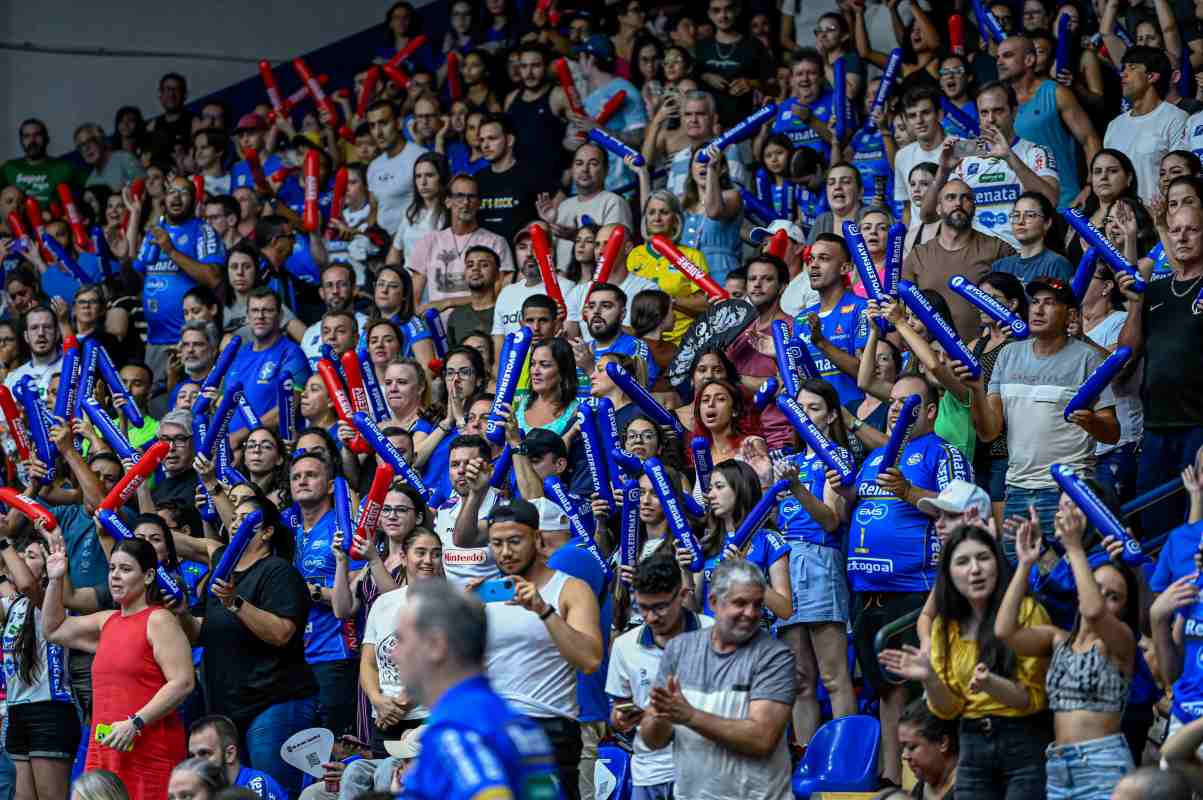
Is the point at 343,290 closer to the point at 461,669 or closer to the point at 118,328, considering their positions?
the point at 118,328

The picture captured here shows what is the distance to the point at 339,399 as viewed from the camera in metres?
9.25

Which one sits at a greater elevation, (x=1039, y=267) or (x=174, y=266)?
(x=174, y=266)

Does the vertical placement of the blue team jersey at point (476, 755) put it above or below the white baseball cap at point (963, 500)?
below

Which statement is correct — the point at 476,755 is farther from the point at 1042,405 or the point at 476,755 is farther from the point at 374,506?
the point at 1042,405

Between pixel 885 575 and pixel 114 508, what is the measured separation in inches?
142

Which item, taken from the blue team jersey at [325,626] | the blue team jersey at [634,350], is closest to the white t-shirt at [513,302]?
the blue team jersey at [634,350]

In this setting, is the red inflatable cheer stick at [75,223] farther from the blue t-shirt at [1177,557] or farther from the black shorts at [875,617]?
the blue t-shirt at [1177,557]

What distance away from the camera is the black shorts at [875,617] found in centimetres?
704

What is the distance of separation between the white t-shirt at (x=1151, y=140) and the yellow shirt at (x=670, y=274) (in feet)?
7.62

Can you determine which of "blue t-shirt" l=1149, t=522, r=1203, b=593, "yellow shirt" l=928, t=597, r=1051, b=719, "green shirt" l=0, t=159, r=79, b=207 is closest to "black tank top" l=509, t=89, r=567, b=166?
"green shirt" l=0, t=159, r=79, b=207

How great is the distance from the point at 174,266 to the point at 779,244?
4426mm

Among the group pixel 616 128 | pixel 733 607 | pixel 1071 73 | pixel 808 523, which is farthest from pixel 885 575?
pixel 616 128

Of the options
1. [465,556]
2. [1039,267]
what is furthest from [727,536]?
[1039,267]

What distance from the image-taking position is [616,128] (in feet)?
41.3
